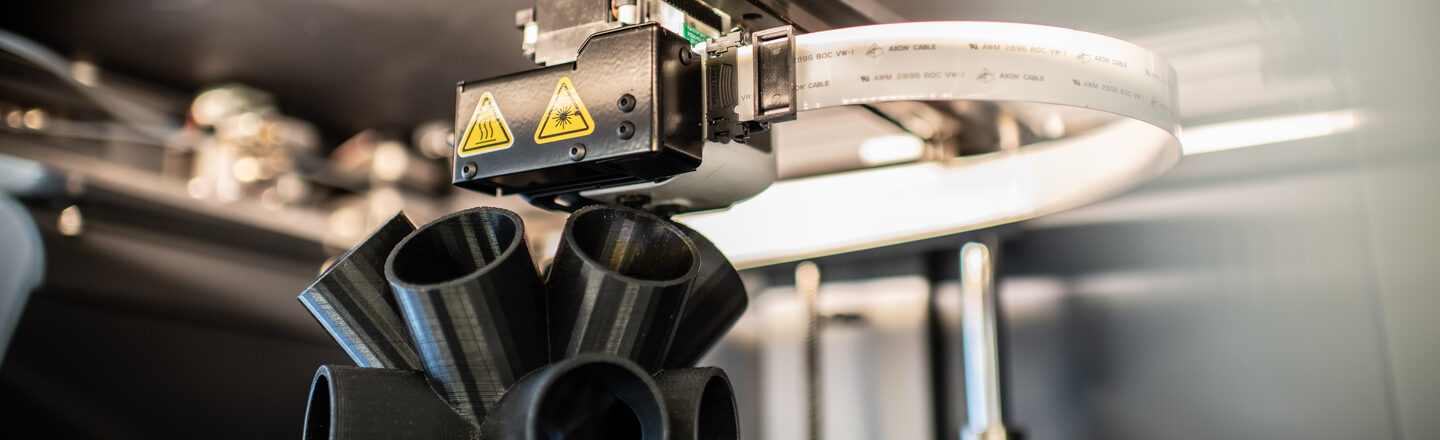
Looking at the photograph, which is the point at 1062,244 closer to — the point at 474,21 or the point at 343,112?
the point at 474,21

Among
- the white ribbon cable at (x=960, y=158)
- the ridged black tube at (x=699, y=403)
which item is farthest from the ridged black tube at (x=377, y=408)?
the white ribbon cable at (x=960, y=158)

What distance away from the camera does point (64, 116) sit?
146 centimetres

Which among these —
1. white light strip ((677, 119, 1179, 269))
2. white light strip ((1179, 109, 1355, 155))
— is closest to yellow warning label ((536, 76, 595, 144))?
white light strip ((677, 119, 1179, 269))

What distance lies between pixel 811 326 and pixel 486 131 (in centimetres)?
73

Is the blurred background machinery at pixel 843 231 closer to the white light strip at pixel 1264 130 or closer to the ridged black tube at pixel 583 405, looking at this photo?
the white light strip at pixel 1264 130

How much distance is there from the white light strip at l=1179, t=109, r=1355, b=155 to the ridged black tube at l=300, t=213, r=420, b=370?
0.72 meters

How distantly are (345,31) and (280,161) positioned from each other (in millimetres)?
416

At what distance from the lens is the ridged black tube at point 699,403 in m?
0.58

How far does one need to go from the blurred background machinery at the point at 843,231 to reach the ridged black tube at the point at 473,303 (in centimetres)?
12

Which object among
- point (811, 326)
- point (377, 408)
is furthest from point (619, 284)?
point (811, 326)

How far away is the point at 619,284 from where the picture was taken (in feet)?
1.92

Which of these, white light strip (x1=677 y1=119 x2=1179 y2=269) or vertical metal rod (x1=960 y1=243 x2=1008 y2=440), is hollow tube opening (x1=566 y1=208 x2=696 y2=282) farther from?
vertical metal rod (x1=960 y1=243 x2=1008 y2=440)

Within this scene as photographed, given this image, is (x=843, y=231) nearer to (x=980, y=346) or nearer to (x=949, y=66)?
(x=980, y=346)

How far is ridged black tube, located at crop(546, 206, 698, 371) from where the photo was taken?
590 mm
